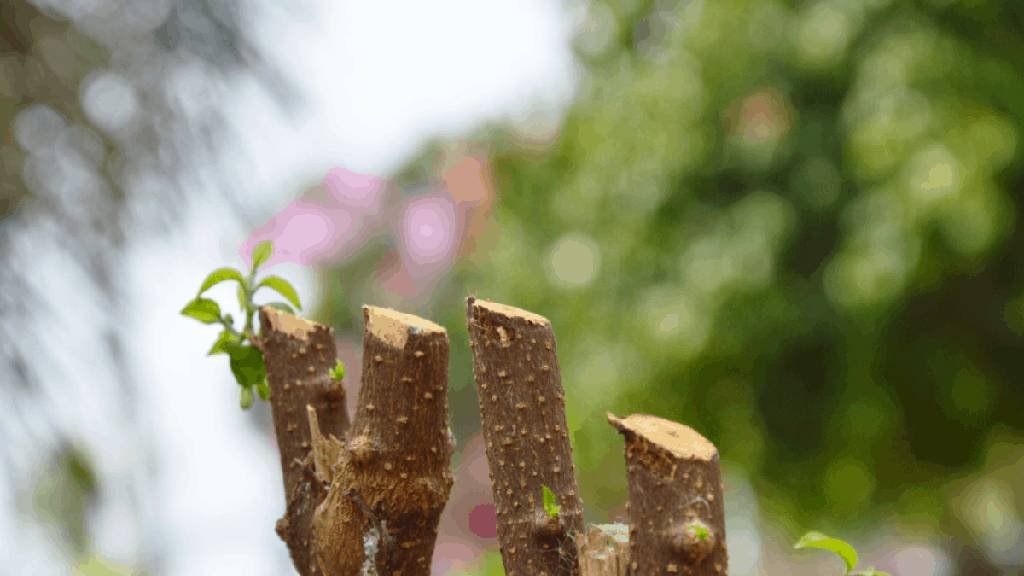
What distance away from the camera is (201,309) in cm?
55

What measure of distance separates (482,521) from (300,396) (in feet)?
6.72

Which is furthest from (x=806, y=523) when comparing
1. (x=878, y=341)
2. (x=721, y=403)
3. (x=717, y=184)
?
(x=717, y=184)

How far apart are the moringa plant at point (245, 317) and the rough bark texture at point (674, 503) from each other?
20cm

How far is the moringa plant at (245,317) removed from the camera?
1.79 ft

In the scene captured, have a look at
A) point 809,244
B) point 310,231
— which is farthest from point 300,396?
point 310,231

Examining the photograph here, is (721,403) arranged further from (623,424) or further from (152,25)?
(623,424)

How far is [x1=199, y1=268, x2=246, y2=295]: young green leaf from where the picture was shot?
532 mm

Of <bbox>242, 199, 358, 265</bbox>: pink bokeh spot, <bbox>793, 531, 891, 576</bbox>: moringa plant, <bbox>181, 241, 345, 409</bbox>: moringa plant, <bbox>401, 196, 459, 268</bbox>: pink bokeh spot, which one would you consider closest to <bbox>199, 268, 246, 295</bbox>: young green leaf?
<bbox>181, 241, 345, 409</bbox>: moringa plant

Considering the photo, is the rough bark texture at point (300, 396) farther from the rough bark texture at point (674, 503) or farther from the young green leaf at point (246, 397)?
the rough bark texture at point (674, 503)

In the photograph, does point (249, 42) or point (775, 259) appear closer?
point (249, 42)

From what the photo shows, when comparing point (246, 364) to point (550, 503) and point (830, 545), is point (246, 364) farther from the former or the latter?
point (830, 545)

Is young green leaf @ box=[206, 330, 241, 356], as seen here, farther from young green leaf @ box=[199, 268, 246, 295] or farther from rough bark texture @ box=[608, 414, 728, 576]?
rough bark texture @ box=[608, 414, 728, 576]

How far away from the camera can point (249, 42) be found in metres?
1.29

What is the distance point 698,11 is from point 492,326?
1.50m
